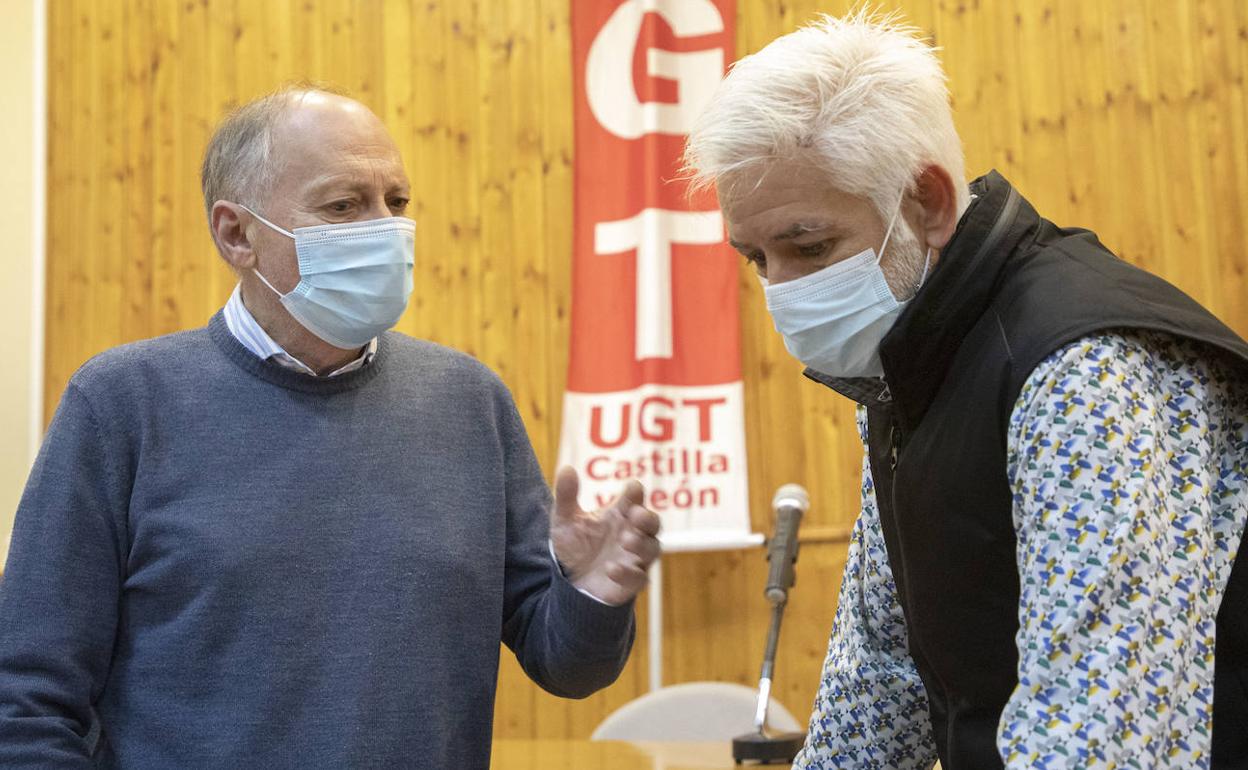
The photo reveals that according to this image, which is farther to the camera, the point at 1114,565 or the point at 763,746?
the point at 763,746

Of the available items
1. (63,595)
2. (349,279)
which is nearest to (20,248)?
(349,279)

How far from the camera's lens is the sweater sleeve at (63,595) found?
168cm

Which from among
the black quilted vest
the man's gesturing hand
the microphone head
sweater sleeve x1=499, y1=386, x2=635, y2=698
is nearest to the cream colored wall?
the microphone head

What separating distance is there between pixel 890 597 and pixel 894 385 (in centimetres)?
36

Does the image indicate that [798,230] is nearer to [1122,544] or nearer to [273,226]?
[1122,544]

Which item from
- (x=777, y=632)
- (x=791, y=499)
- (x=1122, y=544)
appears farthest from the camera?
(x=791, y=499)

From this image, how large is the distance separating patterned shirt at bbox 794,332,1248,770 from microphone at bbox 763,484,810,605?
161 centimetres

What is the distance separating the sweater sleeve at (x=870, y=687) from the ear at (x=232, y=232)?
0.97 meters

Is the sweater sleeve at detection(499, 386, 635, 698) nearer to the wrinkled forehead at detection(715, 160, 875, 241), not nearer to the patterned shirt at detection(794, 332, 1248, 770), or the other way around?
the wrinkled forehead at detection(715, 160, 875, 241)

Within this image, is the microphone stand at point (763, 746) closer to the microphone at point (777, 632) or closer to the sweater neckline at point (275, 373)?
the microphone at point (777, 632)

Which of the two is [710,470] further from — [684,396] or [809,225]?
[809,225]

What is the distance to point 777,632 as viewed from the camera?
280 cm

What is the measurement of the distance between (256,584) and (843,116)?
0.97 m

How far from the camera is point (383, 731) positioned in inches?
70.6
